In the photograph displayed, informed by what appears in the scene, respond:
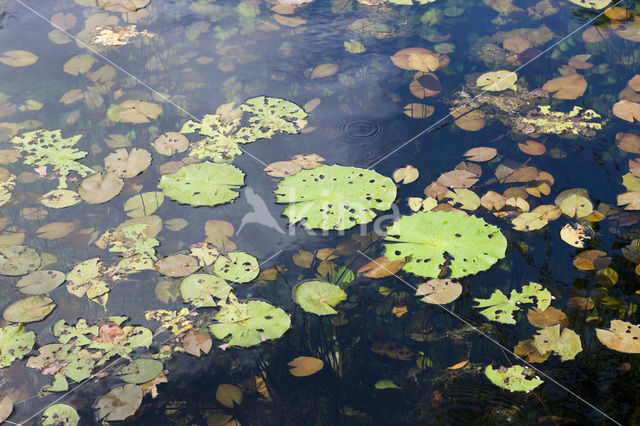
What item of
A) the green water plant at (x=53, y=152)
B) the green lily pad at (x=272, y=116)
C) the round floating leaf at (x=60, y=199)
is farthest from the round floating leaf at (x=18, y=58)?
the green lily pad at (x=272, y=116)

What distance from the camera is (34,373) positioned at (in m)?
1.74

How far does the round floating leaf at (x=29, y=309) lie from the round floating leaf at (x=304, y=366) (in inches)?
34.4

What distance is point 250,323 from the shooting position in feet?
6.11

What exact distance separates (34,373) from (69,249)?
1.77 ft

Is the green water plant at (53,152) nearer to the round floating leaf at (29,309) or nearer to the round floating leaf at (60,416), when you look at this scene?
the round floating leaf at (29,309)

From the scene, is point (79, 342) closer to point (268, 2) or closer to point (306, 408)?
point (306, 408)

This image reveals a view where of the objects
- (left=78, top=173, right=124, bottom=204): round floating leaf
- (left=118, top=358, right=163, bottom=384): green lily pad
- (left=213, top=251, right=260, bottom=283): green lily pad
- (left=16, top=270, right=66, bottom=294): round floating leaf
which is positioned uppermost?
(left=78, top=173, right=124, bottom=204): round floating leaf

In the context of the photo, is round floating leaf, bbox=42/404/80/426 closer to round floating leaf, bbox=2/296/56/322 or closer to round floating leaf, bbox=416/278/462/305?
round floating leaf, bbox=2/296/56/322

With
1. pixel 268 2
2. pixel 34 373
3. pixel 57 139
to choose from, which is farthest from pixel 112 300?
pixel 268 2

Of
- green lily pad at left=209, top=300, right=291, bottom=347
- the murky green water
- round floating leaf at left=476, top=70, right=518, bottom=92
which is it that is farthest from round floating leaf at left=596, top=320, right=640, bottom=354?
round floating leaf at left=476, top=70, right=518, bottom=92

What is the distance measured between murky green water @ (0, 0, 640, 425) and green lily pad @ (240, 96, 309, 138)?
0.02 metres

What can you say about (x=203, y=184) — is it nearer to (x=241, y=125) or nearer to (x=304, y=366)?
(x=241, y=125)

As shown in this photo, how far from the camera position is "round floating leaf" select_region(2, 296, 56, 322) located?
6.23 ft

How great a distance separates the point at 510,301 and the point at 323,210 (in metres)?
0.77
